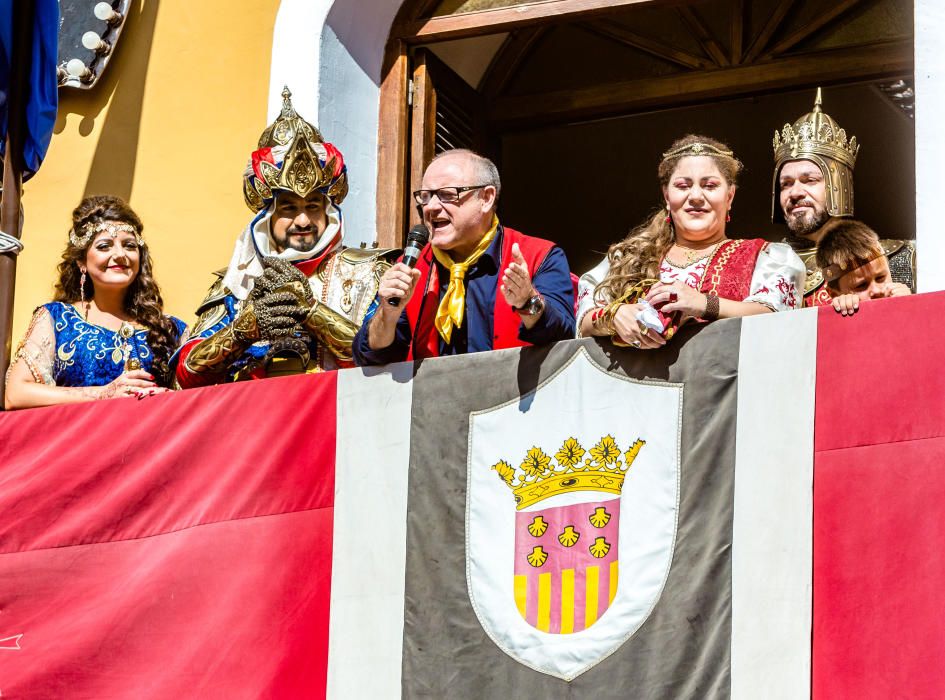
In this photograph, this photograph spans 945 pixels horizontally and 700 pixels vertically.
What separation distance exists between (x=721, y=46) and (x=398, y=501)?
12.1 ft

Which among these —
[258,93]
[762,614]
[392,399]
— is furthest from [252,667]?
[258,93]

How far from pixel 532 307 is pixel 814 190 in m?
1.38

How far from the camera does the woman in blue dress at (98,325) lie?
7207 millimetres

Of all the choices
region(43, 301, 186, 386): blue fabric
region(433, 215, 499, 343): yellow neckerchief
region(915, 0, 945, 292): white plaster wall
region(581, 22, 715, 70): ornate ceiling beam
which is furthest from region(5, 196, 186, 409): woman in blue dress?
region(581, 22, 715, 70): ornate ceiling beam

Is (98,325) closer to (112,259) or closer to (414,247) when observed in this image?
(112,259)

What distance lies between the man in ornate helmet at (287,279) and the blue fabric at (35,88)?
30.1 inches

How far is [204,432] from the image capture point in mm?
6648

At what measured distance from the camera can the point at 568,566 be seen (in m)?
5.86

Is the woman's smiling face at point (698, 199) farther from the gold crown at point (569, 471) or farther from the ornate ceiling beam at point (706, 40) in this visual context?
the ornate ceiling beam at point (706, 40)

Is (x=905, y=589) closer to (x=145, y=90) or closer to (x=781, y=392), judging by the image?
(x=781, y=392)

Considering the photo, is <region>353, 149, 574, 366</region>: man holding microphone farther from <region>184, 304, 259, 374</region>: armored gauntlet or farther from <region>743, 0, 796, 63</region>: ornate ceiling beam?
<region>743, 0, 796, 63</region>: ornate ceiling beam

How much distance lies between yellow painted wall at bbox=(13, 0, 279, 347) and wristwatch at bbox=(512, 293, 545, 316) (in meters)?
2.20

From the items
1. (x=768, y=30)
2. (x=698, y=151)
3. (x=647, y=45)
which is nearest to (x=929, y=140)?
(x=698, y=151)

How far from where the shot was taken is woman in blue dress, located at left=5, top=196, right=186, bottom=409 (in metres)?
7.21
